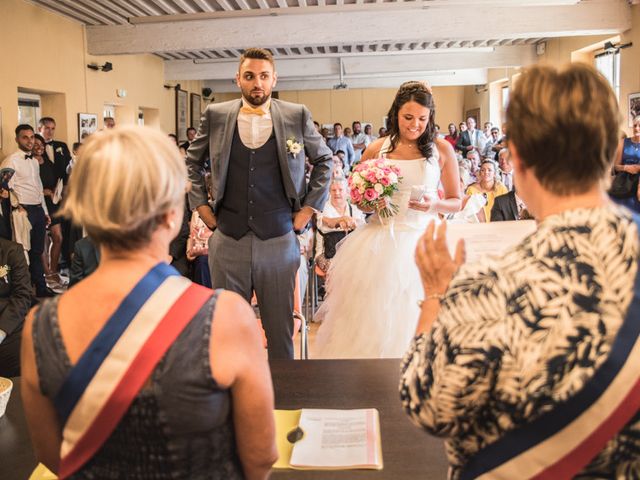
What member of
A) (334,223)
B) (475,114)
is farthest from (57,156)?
(475,114)

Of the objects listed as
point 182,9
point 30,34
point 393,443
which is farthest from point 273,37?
point 393,443

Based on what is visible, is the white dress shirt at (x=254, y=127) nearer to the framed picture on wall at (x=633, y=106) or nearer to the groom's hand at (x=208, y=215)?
the groom's hand at (x=208, y=215)

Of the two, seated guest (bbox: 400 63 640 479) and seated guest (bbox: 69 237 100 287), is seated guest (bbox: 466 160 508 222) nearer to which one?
seated guest (bbox: 69 237 100 287)

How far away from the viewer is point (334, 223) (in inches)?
237

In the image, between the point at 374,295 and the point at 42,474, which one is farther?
the point at 374,295

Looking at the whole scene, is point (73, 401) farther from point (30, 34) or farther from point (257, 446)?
point (30, 34)

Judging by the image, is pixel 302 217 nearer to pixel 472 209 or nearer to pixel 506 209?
pixel 506 209

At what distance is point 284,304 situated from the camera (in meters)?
3.14

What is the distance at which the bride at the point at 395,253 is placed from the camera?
11.8 ft

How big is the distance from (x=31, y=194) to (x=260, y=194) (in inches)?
221

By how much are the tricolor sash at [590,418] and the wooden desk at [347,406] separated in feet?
1.24

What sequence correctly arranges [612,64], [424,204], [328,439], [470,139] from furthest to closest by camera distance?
[470,139] < [612,64] < [424,204] < [328,439]

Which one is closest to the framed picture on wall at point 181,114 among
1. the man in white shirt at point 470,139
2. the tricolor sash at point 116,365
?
the man in white shirt at point 470,139

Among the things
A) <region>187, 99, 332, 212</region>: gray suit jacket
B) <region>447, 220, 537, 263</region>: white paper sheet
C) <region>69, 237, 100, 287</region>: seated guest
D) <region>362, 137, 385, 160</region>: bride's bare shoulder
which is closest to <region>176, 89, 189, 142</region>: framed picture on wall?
<region>69, 237, 100, 287</region>: seated guest
